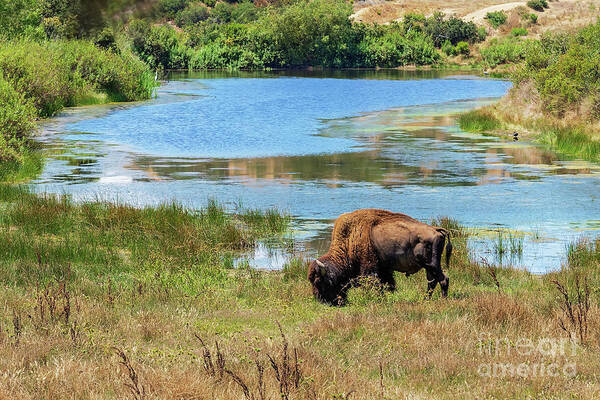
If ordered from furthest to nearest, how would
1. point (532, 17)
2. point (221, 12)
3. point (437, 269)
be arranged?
1. point (532, 17)
2. point (221, 12)
3. point (437, 269)

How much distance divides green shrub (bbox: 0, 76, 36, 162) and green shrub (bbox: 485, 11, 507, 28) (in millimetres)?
91821

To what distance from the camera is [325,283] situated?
32.3 ft

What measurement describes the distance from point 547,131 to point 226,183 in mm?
14238

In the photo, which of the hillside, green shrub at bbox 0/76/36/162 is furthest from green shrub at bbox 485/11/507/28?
green shrub at bbox 0/76/36/162

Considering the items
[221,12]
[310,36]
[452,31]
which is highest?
[221,12]

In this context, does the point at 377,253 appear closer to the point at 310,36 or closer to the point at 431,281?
the point at 431,281

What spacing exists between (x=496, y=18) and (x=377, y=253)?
10516cm

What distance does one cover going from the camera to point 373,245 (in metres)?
9.84

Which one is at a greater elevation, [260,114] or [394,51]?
[394,51]

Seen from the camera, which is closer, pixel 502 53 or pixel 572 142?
pixel 572 142

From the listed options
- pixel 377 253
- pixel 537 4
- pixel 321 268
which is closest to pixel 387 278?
pixel 377 253

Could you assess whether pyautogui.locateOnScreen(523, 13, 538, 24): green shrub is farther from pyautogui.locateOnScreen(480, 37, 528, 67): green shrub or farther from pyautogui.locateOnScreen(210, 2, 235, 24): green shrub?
pyautogui.locateOnScreen(210, 2, 235, 24): green shrub

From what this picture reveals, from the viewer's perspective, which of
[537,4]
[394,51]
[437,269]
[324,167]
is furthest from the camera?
[537,4]

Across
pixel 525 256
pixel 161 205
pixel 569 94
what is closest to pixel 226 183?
pixel 161 205
